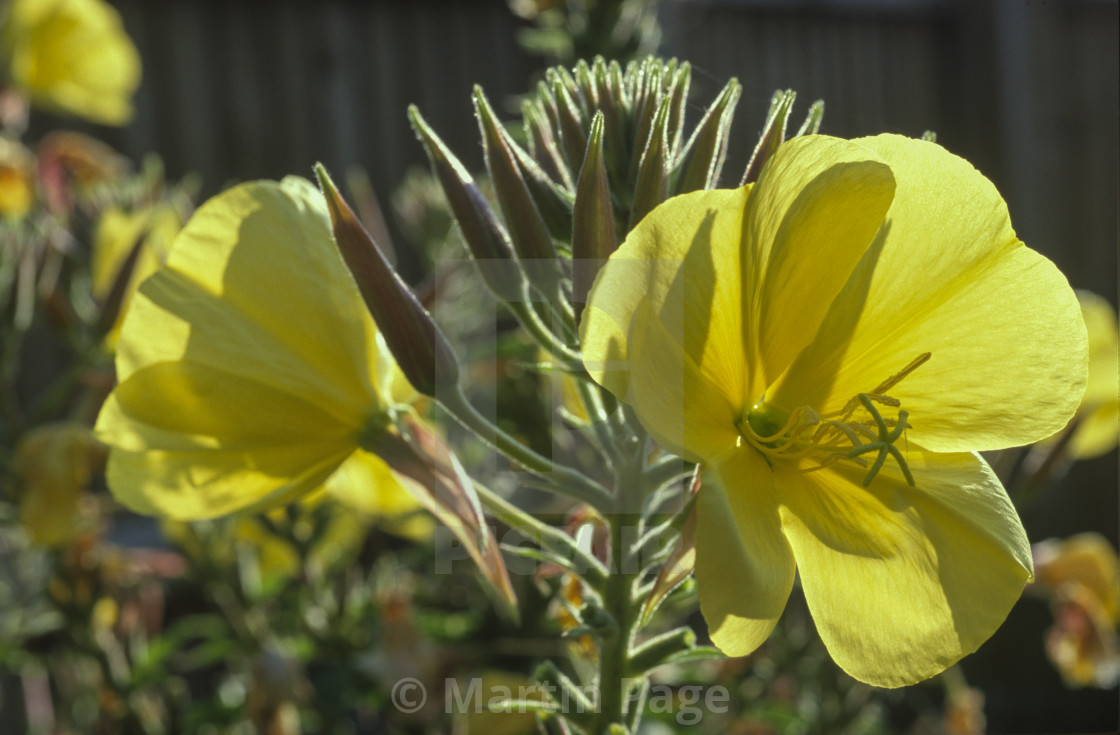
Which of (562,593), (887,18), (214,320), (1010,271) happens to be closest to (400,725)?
(562,593)

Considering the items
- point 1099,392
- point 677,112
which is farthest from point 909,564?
point 1099,392

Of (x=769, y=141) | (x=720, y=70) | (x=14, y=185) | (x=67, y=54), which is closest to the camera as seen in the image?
(x=769, y=141)

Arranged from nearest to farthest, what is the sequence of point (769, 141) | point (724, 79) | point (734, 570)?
point (734, 570) < point (769, 141) < point (724, 79)

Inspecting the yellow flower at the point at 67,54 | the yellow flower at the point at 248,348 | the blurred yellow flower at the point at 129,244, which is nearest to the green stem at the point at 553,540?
the yellow flower at the point at 248,348

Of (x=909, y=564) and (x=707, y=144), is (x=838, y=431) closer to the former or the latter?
(x=909, y=564)

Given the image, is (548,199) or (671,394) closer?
(671,394)

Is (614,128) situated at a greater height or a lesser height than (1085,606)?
greater

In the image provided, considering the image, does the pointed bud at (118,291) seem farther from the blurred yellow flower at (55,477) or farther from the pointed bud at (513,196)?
the pointed bud at (513,196)
